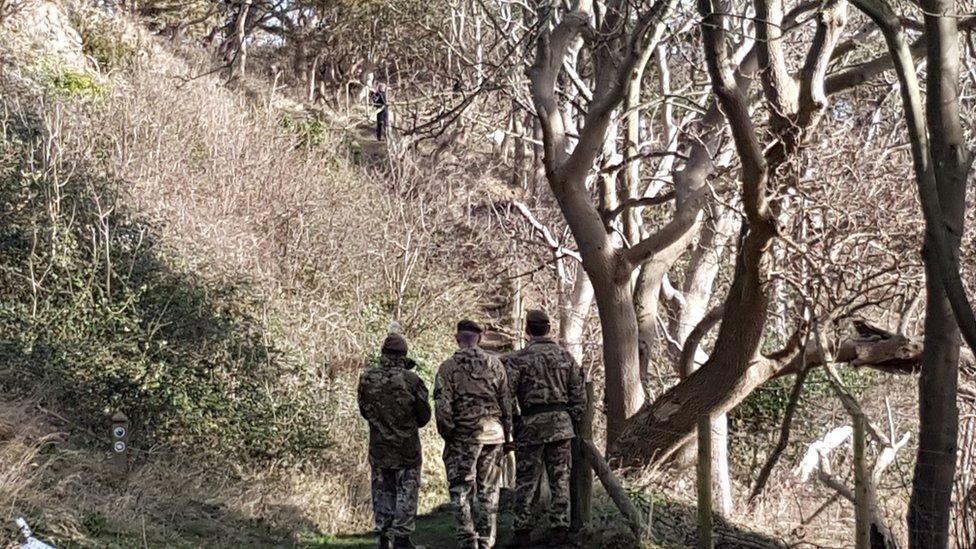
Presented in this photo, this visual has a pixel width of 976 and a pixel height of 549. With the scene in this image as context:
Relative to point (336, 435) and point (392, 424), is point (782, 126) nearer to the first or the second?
point (392, 424)

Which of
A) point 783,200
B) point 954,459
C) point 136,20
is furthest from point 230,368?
point 136,20

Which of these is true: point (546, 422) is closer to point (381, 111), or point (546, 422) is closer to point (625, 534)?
point (625, 534)

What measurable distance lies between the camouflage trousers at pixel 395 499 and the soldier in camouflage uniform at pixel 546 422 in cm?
101

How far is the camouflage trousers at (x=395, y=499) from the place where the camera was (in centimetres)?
1074

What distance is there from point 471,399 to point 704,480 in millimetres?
2285

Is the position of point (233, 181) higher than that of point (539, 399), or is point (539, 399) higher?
point (233, 181)

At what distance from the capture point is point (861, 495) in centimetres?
841

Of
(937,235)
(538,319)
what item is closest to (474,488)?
(538,319)

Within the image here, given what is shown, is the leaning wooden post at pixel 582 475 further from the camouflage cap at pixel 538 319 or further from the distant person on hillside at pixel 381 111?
the distant person on hillside at pixel 381 111

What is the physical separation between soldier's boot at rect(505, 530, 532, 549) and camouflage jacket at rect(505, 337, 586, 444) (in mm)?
929

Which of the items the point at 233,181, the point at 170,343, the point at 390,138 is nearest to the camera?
the point at 170,343

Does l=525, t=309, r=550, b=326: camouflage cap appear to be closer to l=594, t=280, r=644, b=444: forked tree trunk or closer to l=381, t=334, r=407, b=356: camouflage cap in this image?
l=381, t=334, r=407, b=356: camouflage cap

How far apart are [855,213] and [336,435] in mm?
7250

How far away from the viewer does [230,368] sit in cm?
1459
